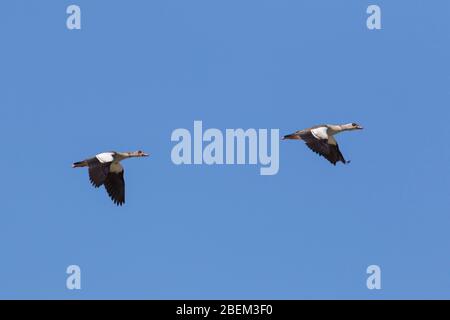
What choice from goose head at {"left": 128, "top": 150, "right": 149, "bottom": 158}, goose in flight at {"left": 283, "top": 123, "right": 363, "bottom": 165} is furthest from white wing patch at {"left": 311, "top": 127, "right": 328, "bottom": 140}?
goose head at {"left": 128, "top": 150, "right": 149, "bottom": 158}

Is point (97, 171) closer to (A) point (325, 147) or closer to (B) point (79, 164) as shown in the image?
Result: (B) point (79, 164)

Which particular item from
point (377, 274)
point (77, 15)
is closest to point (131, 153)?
point (77, 15)

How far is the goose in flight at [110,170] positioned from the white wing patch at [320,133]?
4.47m

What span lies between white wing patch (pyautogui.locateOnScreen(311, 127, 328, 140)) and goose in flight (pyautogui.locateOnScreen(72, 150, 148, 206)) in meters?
4.47

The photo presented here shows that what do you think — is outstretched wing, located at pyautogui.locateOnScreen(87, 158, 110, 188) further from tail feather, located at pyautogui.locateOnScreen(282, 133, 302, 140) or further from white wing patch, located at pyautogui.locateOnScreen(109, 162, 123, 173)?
tail feather, located at pyautogui.locateOnScreen(282, 133, 302, 140)

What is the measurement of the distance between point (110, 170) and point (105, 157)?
32.5 inches

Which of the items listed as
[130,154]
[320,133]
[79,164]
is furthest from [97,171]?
[320,133]

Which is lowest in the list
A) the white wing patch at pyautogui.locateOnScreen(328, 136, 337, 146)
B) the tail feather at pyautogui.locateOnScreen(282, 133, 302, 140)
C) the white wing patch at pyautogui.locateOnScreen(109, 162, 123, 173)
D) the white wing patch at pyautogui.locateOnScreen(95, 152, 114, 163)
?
the white wing patch at pyautogui.locateOnScreen(109, 162, 123, 173)

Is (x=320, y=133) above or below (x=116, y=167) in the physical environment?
above

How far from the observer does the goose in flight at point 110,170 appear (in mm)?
30330

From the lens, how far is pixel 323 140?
32.1 m

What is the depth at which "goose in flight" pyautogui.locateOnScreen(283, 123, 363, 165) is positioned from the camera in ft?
104

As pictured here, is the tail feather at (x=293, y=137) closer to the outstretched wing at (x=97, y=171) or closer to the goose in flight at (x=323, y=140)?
the goose in flight at (x=323, y=140)

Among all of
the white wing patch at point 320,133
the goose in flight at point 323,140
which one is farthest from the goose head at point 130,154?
the white wing patch at point 320,133
